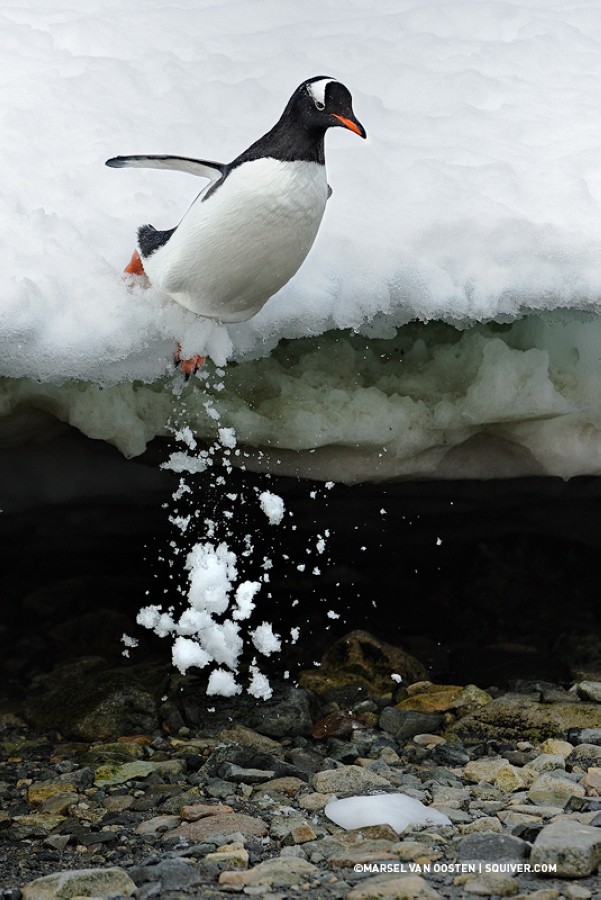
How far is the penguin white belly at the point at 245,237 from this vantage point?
188cm

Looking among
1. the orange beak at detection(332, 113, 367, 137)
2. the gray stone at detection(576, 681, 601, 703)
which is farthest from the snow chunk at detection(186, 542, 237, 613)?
the orange beak at detection(332, 113, 367, 137)

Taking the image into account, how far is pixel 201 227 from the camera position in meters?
1.96

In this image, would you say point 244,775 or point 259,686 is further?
point 259,686

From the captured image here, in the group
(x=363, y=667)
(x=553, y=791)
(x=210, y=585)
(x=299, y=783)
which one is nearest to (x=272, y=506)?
(x=210, y=585)

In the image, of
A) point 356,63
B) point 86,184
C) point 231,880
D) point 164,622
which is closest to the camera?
point 231,880

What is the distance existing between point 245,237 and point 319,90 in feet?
0.89

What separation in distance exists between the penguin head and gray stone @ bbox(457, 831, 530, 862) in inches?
47.8

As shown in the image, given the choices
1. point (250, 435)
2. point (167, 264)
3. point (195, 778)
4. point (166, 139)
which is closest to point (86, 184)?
point (166, 139)

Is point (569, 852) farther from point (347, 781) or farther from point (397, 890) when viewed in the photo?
point (347, 781)

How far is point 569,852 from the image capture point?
1.81 meters

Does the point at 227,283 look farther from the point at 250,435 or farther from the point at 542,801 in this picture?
the point at 542,801

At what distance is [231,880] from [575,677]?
4.76 feet

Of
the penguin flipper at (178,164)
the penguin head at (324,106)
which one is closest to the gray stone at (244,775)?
the penguin flipper at (178,164)

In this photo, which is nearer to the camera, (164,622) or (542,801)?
(542,801)
